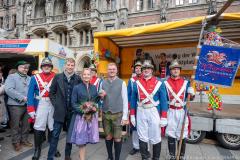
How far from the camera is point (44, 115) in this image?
408 centimetres

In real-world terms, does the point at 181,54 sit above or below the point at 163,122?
above

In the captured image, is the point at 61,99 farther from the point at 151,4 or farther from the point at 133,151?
the point at 151,4

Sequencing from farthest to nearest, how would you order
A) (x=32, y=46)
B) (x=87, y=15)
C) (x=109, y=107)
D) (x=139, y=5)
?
(x=87, y=15), (x=139, y=5), (x=32, y=46), (x=109, y=107)

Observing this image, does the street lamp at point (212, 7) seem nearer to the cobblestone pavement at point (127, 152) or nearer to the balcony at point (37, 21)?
the cobblestone pavement at point (127, 152)

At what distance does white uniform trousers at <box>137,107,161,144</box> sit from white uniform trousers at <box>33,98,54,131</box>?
1856 millimetres

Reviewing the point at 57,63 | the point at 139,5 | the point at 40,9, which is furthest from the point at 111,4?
the point at 57,63

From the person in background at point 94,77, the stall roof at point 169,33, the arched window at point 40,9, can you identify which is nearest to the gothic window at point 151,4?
the arched window at point 40,9

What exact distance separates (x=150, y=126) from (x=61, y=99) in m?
1.80

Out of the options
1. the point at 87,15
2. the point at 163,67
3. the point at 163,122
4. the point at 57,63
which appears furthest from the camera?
the point at 87,15

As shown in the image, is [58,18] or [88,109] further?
[58,18]

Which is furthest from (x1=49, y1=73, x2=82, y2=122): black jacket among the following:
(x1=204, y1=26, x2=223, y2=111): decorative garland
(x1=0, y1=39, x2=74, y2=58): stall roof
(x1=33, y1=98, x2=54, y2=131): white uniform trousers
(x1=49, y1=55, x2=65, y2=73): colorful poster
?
(x1=49, y1=55, x2=65, y2=73): colorful poster

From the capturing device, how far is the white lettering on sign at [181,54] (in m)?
8.38

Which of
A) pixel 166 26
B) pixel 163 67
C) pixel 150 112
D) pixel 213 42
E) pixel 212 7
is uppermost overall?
pixel 212 7

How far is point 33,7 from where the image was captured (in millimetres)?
27094
